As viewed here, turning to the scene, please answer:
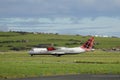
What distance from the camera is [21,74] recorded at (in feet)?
165

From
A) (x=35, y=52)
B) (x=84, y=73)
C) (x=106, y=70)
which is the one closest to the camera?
(x=84, y=73)

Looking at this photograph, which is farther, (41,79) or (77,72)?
(77,72)

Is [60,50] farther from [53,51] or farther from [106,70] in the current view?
[106,70]

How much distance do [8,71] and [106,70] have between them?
1321cm

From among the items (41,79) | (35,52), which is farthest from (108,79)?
(35,52)

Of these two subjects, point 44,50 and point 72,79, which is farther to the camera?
point 44,50

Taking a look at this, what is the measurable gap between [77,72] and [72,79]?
10229 mm

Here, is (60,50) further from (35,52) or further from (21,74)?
(21,74)

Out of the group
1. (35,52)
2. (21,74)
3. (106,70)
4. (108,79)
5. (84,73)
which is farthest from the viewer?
(35,52)

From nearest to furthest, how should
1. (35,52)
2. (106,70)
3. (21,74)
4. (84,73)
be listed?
(21,74) < (84,73) < (106,70) < (35,52)

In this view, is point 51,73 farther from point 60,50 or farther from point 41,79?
point 60,50

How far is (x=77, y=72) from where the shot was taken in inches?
2156

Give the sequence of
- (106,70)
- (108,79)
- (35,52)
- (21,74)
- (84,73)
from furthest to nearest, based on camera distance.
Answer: (35,52)
(106,70)
(84,73)
(21,74)
(108,79)

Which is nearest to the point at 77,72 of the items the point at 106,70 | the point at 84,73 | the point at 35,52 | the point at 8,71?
the point at 84,73
